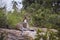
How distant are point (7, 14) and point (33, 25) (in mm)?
322

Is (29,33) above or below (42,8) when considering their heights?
below

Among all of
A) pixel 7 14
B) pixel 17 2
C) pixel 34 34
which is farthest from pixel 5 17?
pixel 34 34

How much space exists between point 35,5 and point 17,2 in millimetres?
209

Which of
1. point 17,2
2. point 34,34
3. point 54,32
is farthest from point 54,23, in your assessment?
point 17,2

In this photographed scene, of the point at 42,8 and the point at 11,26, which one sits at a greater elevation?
the point at 42,8

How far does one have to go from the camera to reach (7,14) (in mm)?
2520

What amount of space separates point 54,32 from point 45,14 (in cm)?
23

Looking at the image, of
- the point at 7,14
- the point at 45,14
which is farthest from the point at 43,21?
the point at 7,14

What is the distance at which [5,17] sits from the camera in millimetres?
2512

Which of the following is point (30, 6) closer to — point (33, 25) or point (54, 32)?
point (33, 25)

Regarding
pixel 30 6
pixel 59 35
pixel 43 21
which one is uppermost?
pixel 30 6

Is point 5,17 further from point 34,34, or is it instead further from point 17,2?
point 34,34

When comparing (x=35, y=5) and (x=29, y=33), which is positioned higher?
(x=35, y=5)

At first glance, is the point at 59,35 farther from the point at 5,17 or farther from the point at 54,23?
the point at 5,17
